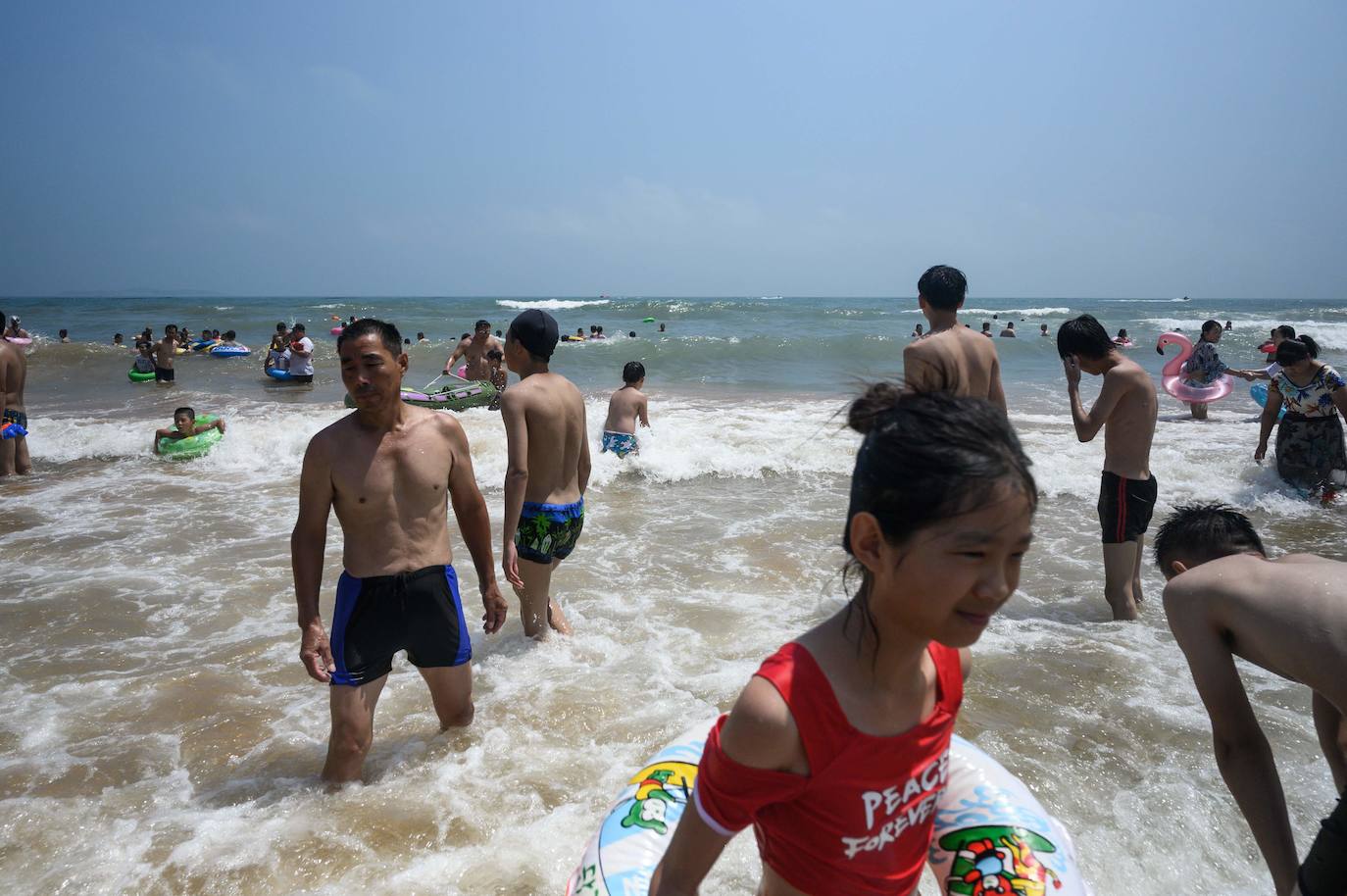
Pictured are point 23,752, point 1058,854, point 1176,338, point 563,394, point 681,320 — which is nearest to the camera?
point 1058,854

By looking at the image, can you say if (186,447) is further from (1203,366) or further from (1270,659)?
(1203,366)

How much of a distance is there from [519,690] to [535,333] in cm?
183

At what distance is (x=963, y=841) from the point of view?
6.12 ft

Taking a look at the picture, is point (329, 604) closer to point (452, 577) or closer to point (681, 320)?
point (452, 577)

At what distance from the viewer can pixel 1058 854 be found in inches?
74.7

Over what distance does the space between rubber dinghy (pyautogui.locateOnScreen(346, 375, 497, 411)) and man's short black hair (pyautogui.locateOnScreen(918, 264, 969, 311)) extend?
9628 millimetres

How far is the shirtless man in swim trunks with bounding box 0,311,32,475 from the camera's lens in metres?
8.70

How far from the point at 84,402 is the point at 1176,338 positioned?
18308mm

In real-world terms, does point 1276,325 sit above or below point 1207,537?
above

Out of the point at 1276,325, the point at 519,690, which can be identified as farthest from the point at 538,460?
the point at 1276,325

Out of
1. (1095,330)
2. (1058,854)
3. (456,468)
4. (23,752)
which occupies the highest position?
(1095,330)

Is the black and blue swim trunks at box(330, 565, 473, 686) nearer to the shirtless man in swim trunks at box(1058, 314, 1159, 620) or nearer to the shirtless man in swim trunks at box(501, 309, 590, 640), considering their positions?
the shirtless man in swim trunks at box(501, 309, 590, 640)

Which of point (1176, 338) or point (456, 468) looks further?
point (1176, 338)

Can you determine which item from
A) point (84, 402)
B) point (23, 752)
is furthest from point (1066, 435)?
point (84, 402)
